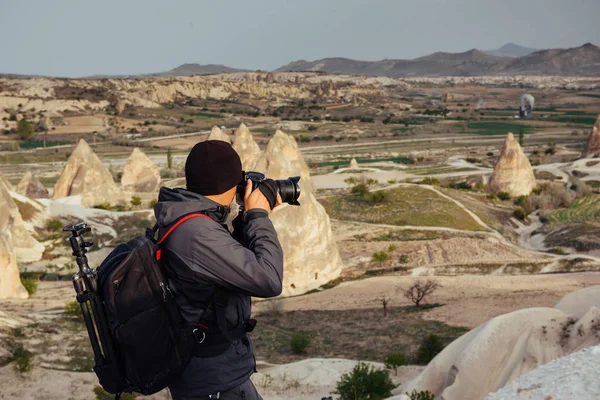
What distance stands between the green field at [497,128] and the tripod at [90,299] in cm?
8279

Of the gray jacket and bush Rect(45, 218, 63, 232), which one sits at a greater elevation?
the gray jacket

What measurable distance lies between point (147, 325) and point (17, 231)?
883 inches

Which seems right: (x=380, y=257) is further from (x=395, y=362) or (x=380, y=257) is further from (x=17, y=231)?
(x=17, y=231)

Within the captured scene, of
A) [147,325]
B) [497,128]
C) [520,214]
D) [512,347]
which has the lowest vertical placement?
[520,214]

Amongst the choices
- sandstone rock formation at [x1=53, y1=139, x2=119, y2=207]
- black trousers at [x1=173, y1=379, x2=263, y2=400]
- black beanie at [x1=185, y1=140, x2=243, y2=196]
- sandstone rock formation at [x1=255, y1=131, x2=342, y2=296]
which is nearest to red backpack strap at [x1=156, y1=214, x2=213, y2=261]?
black beanie at [x1=185, y1=140, x2=243, y2=196]

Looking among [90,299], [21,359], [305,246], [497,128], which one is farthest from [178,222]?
[497,128]

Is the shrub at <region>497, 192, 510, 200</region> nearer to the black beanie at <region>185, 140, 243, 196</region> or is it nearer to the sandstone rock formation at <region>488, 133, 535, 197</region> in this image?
the sandstone rock formation at <region>488, 133, 535, 197</region>

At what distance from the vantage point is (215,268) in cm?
356

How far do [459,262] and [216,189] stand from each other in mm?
20618

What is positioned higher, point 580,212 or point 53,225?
point 53,225

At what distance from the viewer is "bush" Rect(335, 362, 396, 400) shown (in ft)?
33.3

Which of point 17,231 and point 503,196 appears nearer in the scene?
point 17,231

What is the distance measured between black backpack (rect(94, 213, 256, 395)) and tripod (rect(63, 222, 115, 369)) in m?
0.03

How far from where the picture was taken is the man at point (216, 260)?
3.57 metres
